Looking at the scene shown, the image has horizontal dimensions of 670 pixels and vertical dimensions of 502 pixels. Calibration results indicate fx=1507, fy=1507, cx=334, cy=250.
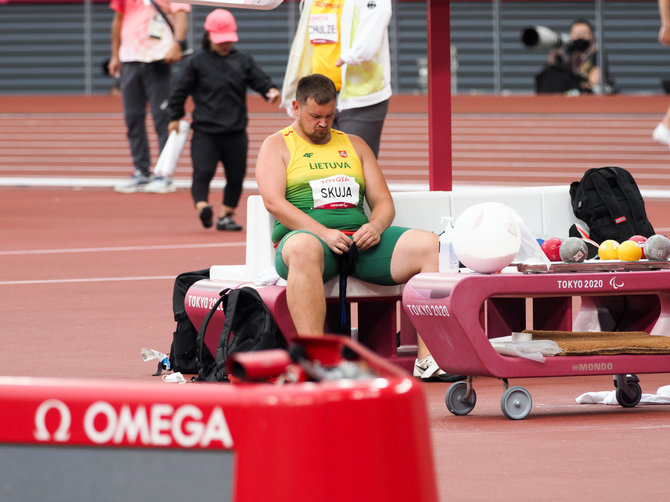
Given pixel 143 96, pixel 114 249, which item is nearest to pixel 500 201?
pixel 114 249

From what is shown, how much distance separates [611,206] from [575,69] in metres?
18.6

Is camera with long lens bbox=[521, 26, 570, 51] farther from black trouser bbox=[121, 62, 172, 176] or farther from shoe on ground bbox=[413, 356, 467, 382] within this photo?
shoe on ground bbox=[413, 356, 467, 382]

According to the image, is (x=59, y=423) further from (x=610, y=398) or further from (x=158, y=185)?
(x=158, y=185)

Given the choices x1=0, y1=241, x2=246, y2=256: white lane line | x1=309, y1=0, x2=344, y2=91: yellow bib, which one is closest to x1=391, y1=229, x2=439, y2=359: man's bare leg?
x1=309, y1=0, x2=344, y2=91: yellow bib

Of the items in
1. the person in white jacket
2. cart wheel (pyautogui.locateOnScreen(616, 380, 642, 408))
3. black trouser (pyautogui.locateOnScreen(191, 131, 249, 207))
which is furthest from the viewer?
black trouser (pyautogui.locateOnScreen(191, 131, 249, 207))

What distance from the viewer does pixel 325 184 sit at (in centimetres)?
674

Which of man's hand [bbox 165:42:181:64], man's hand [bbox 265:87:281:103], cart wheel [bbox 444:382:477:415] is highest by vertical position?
man's hand [bbox 165:42:181:64]

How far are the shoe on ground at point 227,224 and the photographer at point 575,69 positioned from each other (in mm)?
12247

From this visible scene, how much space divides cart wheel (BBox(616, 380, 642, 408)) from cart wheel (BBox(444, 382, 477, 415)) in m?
0.58

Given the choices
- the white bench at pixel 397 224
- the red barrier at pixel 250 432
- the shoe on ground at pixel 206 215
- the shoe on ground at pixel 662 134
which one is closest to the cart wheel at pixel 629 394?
the white bench at pixel 397 224

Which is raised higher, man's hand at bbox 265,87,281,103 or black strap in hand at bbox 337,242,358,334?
man's hand at bbox 265,87,281,103

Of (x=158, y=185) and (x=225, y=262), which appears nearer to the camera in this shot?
(x=225, y=262)

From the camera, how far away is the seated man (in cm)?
623

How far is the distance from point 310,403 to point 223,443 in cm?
18
